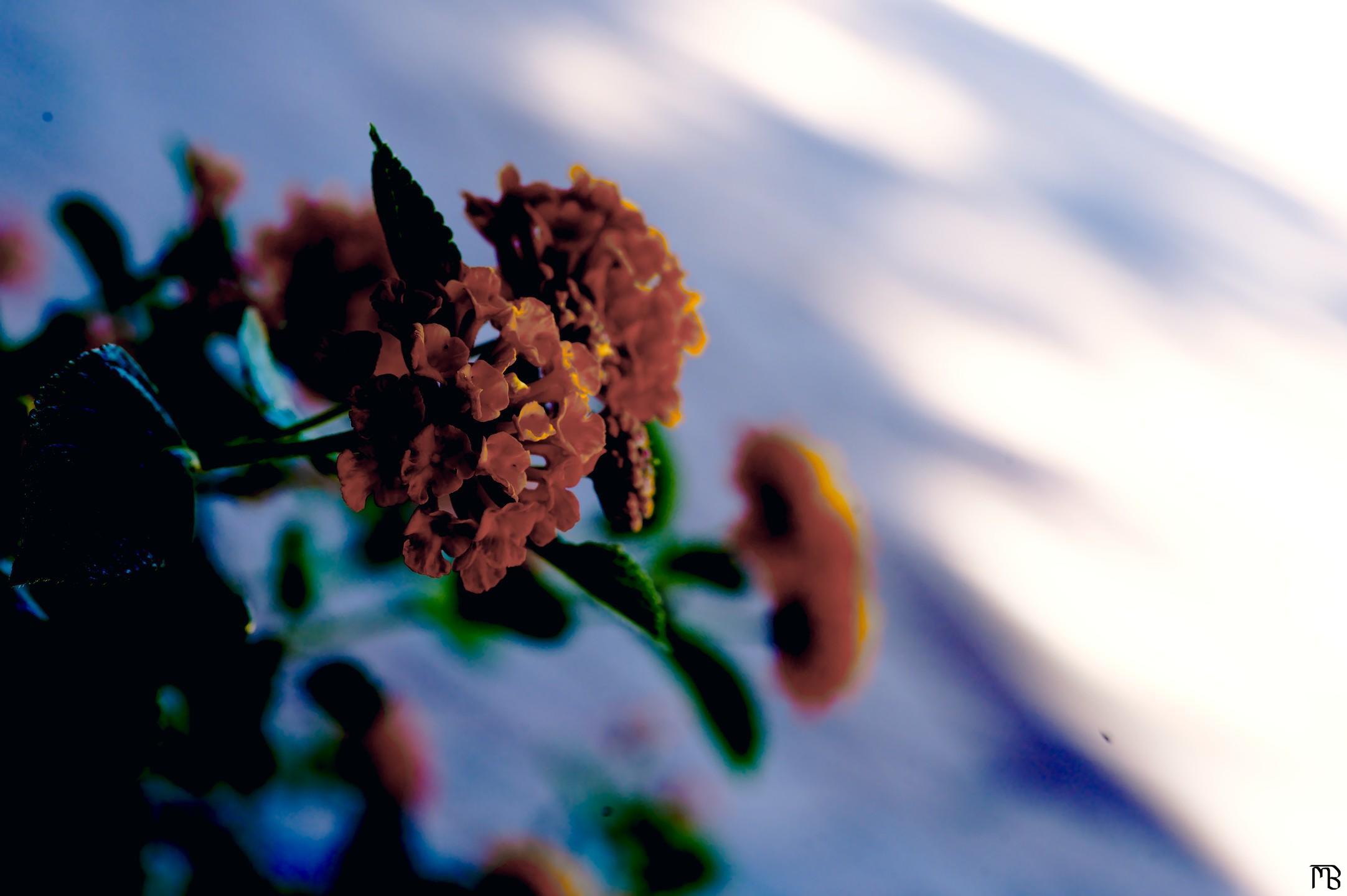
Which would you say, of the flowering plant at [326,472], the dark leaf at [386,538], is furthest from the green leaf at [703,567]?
the dark leaf at [386,538]

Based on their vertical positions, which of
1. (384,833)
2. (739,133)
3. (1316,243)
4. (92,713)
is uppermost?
(739,133)

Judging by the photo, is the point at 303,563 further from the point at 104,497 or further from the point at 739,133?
the point at 739,133

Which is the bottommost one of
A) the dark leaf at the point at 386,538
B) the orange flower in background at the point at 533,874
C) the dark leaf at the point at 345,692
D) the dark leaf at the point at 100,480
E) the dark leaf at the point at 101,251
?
the orange flower in background at the point at 533,874

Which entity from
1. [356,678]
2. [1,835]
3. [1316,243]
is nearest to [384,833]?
[356,678]
